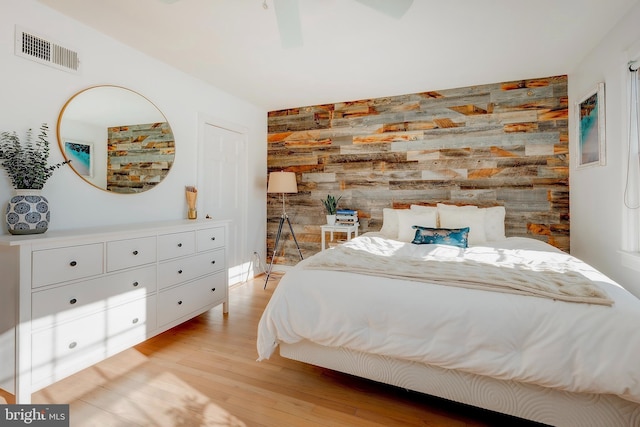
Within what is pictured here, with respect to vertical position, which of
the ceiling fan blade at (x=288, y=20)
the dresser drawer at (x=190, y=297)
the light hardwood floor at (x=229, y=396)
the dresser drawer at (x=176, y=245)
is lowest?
the light hardwood floor at (x=229, y=396)

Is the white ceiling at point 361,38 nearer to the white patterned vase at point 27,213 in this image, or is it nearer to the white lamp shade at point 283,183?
the white lamp shade at point 283,183

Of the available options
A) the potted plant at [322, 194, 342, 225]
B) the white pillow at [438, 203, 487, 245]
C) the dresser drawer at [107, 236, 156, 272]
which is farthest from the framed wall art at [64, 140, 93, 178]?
the white pillow at [438, 203, 487, 245]

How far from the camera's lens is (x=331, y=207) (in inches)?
162

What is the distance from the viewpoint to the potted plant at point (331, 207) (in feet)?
13.1

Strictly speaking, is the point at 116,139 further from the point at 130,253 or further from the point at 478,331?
the point at 478,331

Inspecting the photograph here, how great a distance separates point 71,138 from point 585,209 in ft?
14.6

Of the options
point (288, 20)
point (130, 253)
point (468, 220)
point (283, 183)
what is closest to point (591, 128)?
point (468, 220)

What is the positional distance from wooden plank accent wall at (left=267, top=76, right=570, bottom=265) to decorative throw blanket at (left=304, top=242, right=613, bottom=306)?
142 centimetres

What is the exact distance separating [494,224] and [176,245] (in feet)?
10.0

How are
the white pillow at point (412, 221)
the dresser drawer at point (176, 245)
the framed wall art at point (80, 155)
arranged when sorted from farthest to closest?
the white pillow at point (412, 221) → the dresser drawer at point (176, 245) → the framed wall art at point (80, 155)

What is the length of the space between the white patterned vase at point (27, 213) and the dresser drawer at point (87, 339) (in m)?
0.61

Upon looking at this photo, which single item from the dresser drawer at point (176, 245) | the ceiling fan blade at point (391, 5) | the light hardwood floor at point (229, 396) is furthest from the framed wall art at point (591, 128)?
the dresser drawer at point (176, 245)

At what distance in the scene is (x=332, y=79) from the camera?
338 cm

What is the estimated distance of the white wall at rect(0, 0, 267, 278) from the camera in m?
1.95
